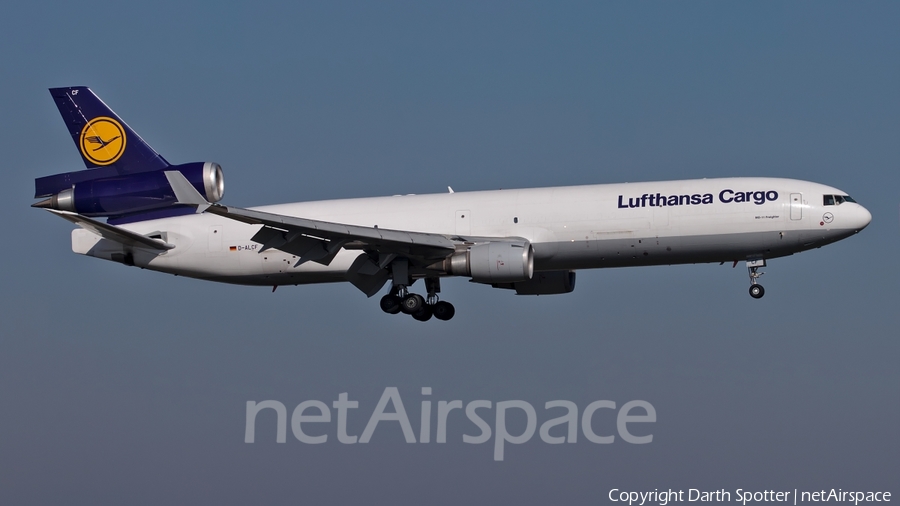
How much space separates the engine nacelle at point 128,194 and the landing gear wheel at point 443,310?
31.2 ft

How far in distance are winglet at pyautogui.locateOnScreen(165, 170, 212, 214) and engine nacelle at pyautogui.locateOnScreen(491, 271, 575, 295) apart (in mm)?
14668

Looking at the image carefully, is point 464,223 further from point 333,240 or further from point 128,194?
point 128,194

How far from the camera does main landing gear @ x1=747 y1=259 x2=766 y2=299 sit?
4644cm

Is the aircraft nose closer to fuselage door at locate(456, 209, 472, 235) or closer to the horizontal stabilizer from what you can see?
fuselage door at locate(456, 209, 472, 235)

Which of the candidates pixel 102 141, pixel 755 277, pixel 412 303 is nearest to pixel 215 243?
pixel 102 141

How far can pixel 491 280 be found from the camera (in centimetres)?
4522

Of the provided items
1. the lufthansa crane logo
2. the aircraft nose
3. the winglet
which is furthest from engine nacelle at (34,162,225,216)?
the aircraft nose

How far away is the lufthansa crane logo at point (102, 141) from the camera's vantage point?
2068 inches

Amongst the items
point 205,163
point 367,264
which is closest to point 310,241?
point 367,264

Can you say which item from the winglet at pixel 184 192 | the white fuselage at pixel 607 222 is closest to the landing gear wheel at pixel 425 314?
the white fuselage at pixel 607 222

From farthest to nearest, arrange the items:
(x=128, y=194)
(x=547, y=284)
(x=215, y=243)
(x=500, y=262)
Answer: (x=547, y=284)
(x=215, y=243)
(x=128, y=194)
(x=500, y=262)

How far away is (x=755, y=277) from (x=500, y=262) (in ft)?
31.1

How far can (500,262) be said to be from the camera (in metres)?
44.9

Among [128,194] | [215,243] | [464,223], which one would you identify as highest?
[128,194]
